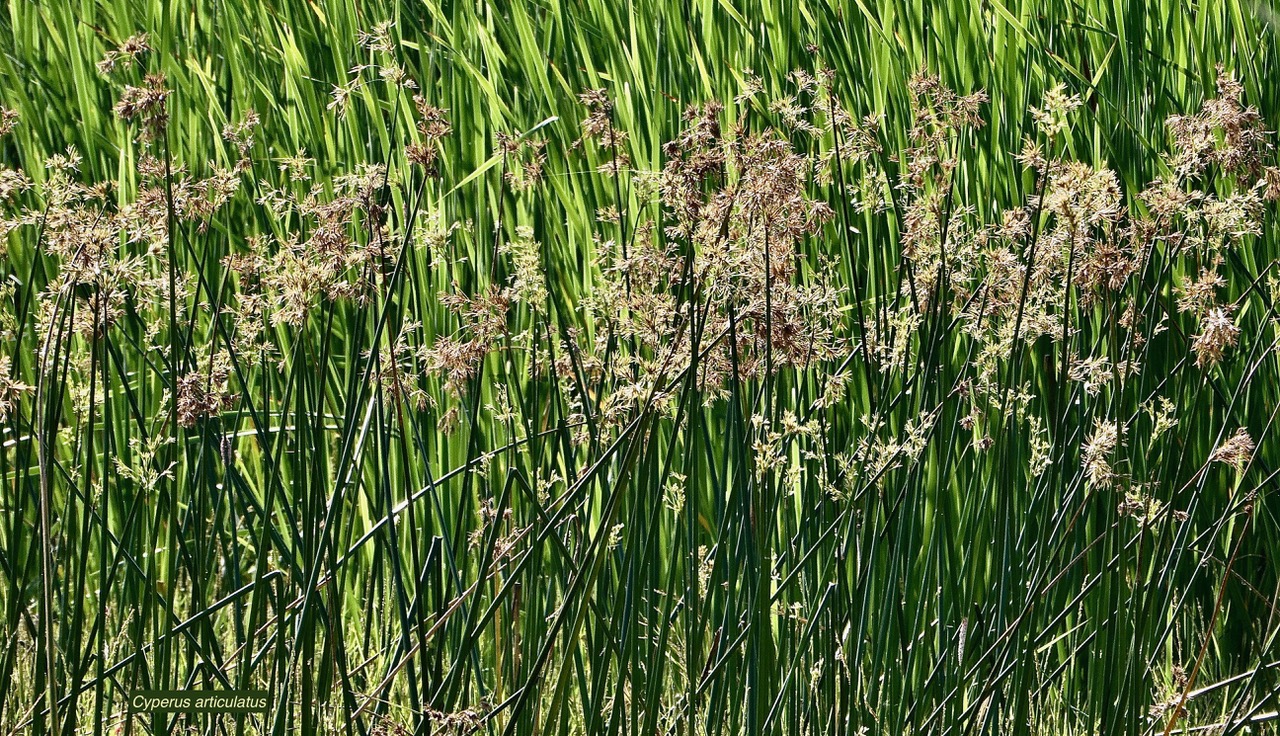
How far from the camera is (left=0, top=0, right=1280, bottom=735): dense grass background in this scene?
1.56 meters

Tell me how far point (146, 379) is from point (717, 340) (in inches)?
72.7

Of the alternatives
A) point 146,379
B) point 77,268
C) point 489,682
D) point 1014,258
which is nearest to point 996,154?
point 1014,258

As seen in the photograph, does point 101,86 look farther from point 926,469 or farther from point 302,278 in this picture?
point 926,469

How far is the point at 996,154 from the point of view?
86.1 inches

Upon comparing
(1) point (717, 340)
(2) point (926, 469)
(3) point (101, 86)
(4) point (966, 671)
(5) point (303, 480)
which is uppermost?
(3) point (101, 86)

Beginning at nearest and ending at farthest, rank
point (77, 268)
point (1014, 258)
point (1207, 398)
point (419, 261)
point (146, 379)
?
1. point (77, 268)
2. point (1014, 258)
3. point (1207, 398)
4. point (419, 261)
5. point (146, 379)

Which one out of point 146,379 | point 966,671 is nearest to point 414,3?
point 146,379

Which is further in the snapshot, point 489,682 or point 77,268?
point 489,682

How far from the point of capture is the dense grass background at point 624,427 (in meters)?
1.56

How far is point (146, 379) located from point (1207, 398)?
7.29 feet

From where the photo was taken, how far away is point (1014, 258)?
136 centimetres

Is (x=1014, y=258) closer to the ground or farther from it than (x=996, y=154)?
closer to the ground

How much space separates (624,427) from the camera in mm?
1536

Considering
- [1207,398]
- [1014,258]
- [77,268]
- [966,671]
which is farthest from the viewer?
[1207,398]
